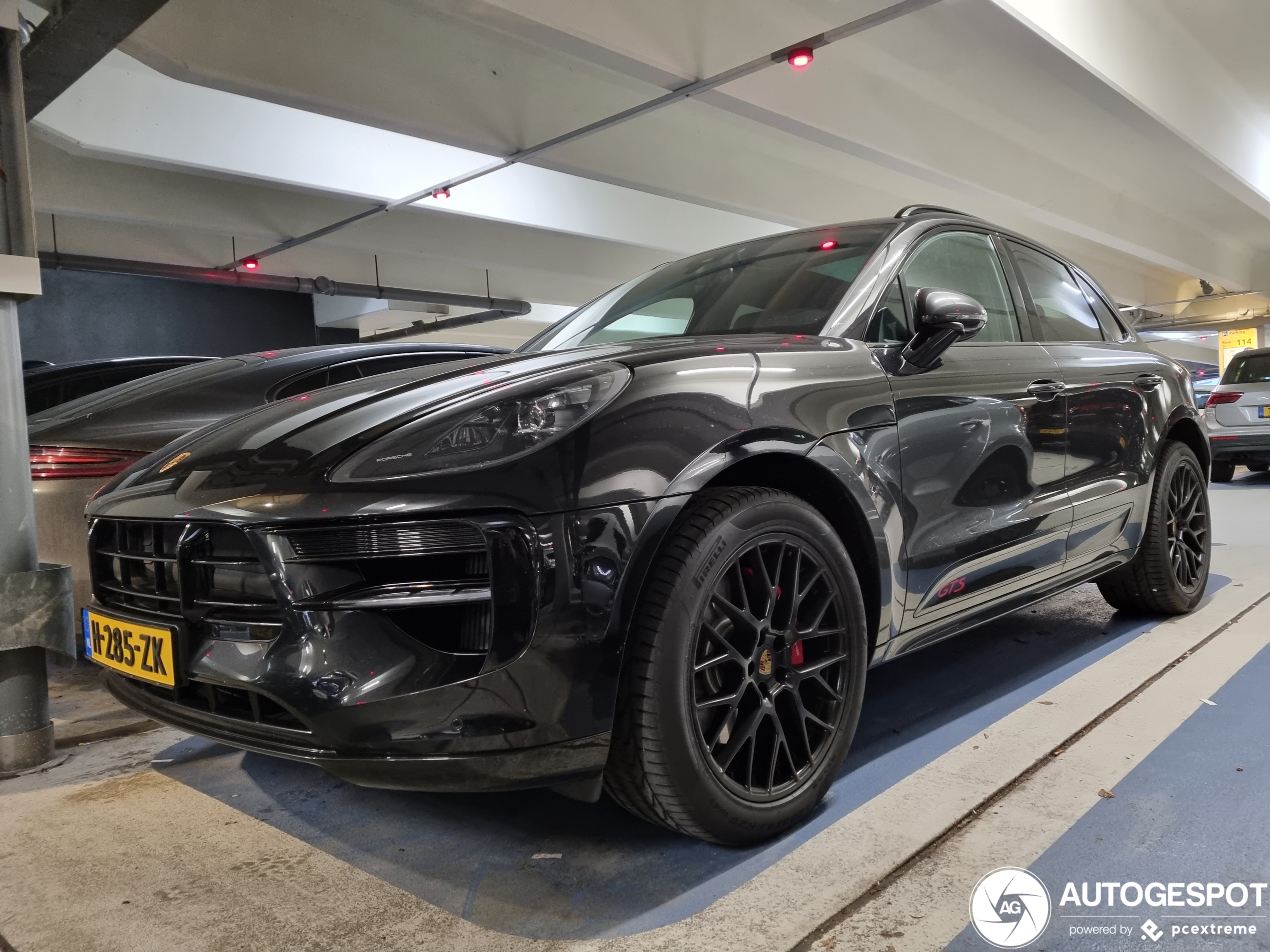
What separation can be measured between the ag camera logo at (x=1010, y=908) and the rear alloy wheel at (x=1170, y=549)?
1.96 meters

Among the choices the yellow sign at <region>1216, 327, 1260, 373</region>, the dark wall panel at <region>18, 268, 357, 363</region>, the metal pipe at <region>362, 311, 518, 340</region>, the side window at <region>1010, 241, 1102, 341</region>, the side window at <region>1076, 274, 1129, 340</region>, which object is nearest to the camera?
the side window at <region>1010, 241, 1102, 341</region>

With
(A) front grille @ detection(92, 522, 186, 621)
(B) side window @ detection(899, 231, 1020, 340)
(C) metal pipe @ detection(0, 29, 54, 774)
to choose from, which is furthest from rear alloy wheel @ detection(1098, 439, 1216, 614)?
(C) metal pipe @ detection(0, 29, 54, 774)

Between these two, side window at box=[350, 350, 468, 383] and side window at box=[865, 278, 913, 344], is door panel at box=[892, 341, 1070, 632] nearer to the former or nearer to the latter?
side window at box=[865, 278, 913, 344]

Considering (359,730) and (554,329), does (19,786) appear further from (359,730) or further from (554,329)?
(554,329)

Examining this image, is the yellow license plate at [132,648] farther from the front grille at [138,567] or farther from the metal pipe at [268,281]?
the metal pipe at [268,281]

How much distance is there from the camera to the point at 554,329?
2736 mm

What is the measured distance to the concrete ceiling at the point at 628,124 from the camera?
222 inches

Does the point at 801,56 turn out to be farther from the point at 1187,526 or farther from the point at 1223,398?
the point at 1223,398

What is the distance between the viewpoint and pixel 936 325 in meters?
1.99

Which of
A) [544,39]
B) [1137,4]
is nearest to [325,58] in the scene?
[544,39]

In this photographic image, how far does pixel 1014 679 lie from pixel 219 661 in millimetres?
2185

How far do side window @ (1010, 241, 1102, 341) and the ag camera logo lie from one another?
1707 millimetres

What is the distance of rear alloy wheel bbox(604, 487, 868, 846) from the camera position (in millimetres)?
1484

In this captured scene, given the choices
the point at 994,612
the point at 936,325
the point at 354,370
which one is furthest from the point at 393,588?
the point at 354,370
